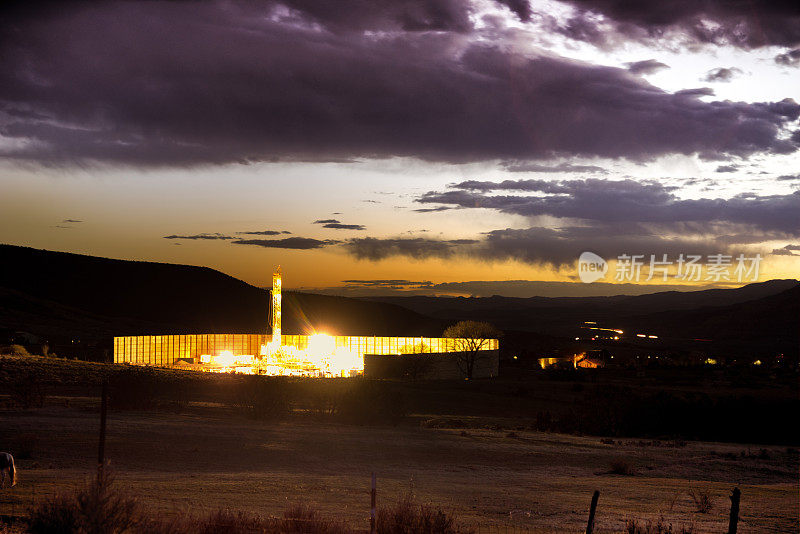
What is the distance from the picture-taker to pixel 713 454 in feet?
90.3

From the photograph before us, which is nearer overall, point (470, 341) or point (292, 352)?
point (292, 352)

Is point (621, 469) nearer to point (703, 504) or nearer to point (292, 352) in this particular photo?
point (703, 504)

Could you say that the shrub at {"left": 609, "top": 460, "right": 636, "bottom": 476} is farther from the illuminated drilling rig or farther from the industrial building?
the illuminated drilling rig

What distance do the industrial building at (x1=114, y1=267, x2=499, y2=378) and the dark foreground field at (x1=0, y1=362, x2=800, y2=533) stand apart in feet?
75.6

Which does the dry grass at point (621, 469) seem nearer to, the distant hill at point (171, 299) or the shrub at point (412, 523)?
the shrub at point (412, 523)

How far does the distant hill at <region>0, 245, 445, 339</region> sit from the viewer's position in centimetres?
12236

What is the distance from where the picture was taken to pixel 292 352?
61.2m

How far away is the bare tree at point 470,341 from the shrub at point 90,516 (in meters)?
53.4

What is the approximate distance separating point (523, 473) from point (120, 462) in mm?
10667

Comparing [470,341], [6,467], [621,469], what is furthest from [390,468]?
[470,341]

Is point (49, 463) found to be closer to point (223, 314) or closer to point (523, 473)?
point (523, 473)

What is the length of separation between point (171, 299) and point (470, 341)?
83.2 meters

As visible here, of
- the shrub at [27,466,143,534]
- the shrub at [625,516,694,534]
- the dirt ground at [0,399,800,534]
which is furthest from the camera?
the dirt ground at [0,399,800,534]

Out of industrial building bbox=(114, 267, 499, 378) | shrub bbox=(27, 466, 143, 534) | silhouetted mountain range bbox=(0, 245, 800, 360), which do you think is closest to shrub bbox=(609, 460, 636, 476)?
shrub bbox=(27, 466, 143, 534)
